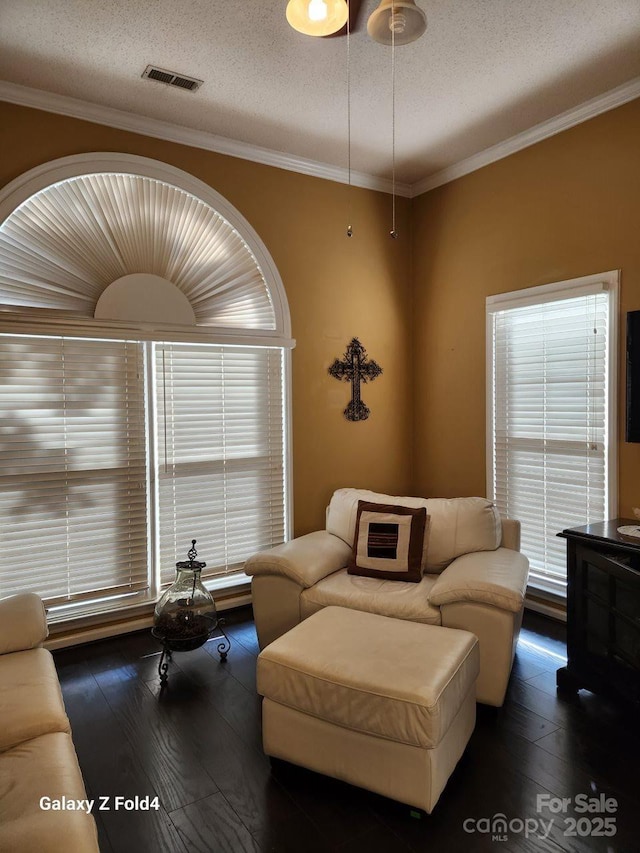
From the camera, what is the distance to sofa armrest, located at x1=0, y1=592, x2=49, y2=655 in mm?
2117

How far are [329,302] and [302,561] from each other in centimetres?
200

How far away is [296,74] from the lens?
2.87 metres

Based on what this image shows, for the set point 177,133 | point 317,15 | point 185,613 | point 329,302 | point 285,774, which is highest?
point 177,133

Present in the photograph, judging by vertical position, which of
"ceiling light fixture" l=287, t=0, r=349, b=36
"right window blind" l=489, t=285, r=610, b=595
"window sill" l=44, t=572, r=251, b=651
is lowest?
"window sill" l=44, t=572, r=251, b=651

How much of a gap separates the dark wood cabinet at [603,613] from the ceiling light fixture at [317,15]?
248 centimetres

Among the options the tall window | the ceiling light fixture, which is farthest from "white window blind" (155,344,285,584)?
the ceiling light fixture

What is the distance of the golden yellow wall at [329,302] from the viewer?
3768 mm

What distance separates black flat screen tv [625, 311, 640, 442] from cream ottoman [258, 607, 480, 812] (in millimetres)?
1469

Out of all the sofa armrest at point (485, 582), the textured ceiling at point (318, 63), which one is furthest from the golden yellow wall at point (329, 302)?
the sofa armrest at point (485, 582)

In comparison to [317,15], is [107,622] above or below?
below

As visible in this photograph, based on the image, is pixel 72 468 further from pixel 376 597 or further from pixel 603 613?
pixel 603 613

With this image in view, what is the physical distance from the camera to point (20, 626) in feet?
7.06

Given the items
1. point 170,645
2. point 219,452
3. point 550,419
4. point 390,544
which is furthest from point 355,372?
point 170,645

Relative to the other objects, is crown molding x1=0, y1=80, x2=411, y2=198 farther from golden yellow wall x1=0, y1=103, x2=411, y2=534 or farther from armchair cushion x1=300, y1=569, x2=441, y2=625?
armchair cushion x1=300, y1=569, x2=441, y2=625
